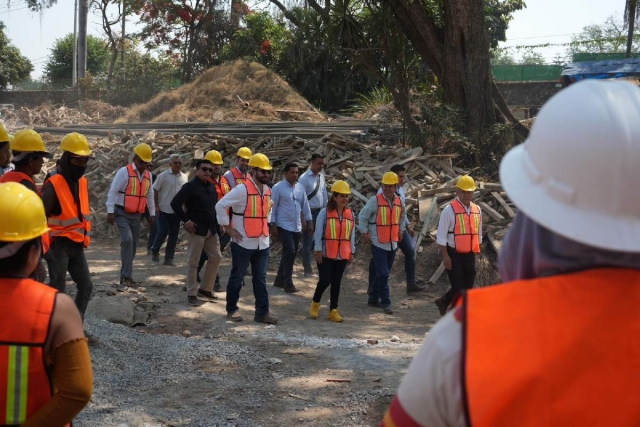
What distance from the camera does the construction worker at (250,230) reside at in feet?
32.8

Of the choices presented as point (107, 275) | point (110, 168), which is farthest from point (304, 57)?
point (107, 275)

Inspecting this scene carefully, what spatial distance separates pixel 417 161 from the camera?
16.7m

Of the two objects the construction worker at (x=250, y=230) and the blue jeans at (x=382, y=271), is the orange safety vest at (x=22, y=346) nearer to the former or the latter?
the construction worker at (x=250, y=230)

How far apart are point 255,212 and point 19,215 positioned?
7.42 m

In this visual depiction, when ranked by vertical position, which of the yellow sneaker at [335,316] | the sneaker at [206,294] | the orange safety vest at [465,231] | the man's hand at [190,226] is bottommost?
the yellow sneaker at [335,316]

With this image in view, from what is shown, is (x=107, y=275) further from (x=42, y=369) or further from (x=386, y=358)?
(x=42, y=369)

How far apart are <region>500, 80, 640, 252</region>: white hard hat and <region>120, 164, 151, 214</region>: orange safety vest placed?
10.8 meters

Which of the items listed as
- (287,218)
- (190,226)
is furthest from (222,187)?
(190,226)

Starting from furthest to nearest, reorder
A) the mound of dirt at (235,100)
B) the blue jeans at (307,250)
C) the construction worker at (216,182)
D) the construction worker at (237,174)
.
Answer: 1. the mound of dirt at (235,100)
2. the blue jeans at (307,250)
3. the construction worker at (237,174)
4. the construction worker at (216,182)

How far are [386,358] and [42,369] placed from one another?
19.9ft

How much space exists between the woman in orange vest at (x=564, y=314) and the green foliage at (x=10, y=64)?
4570 cm

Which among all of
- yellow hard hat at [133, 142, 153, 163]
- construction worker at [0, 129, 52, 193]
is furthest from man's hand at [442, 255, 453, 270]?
construction worker at [0, 129, 52, 193]

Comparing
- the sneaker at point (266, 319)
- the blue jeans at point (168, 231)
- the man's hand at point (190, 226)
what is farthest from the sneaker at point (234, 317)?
the blue jeans at point (168, 231)

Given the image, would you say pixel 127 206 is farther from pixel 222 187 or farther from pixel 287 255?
pixel 287 255
